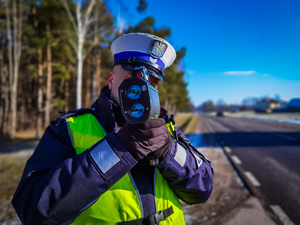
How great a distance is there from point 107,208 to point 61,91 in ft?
71.5

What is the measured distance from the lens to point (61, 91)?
20547 millimetres

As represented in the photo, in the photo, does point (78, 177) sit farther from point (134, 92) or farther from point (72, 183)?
point (134, 92)

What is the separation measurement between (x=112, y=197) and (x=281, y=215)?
2.93 m

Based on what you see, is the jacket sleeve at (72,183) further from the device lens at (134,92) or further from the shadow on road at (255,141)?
the shadow on road at (255,141)

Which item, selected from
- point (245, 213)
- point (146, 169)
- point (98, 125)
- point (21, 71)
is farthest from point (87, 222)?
point (21, 71)

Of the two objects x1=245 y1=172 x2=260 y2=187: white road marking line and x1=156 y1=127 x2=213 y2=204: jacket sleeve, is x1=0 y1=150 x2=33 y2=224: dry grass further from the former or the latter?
x1=245 y1=172 x2=260 y2=187: white road marking line

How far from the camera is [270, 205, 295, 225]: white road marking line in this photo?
260 centimetres

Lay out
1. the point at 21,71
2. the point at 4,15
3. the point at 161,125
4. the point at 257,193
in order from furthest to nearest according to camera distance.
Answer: the point at 21,71 < the point at 4,15 < the point at 257,193 < the point at 161,125

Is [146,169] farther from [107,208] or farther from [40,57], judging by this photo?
[40,57]

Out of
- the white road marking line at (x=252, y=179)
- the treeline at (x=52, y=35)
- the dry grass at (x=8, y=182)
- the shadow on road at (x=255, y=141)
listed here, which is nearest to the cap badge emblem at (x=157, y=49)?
the dry grass at (x=8, y=182)

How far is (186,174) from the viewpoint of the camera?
1.10 meters

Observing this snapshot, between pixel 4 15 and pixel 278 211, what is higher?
pixel 4 15

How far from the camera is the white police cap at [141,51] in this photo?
3.96 feet

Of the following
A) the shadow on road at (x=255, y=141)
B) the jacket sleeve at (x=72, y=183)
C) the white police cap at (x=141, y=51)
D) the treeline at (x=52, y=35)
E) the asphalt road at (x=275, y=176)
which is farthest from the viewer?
the treeline at (x=52, y=35)
